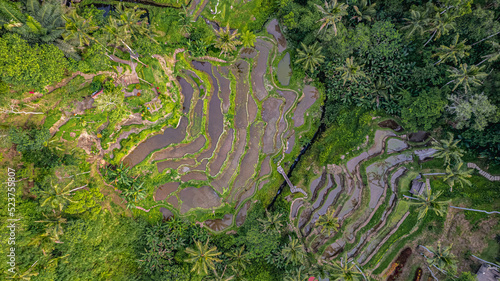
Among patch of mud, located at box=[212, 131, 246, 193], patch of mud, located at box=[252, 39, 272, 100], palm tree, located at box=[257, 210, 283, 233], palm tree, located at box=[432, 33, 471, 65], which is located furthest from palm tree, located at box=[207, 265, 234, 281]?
palm tree, located at box=[432, 33, 471, 65]

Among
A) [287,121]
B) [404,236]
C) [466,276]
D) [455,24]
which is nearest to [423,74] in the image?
[455,24]

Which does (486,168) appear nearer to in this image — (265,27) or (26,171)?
(265,27)

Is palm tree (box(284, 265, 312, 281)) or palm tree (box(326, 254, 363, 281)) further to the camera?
palm tree (box(284, 265, 312, 281))

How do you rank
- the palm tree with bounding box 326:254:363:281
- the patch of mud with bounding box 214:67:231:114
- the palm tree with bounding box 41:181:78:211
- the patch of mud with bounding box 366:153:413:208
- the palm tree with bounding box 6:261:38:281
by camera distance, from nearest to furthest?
the palm tree with bounding box 6:261:38:281, the palm tree with bounding box 326:254:363:281, the palm tree with bounding box 41:181:78:211, the patch of mud with bounding box 366:153:413:208, the patch of mud with bounding box 214:67:231:114

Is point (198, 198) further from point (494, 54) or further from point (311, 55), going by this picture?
point (494, 54)

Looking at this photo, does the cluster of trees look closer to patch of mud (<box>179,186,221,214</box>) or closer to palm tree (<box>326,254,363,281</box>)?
palm tree (<box>326,254,363,281</box>)
